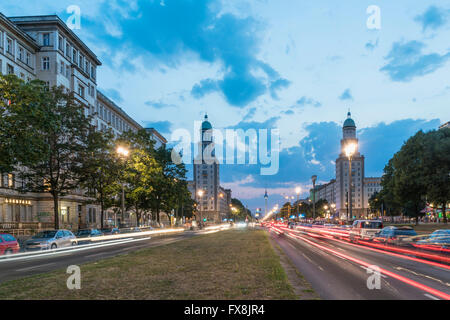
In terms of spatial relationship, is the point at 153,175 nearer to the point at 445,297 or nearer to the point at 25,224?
the point at 25,224

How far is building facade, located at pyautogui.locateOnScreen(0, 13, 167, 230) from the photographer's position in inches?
1891

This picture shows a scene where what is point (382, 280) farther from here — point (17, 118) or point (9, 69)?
point (9, 69)

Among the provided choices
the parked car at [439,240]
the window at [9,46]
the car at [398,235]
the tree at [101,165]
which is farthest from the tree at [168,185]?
the parked car at [439,240]

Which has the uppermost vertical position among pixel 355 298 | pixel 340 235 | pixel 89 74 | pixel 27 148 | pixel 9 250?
pixel 89 74

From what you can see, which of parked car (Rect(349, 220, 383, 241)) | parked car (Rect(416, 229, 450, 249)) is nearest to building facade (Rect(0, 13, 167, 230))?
parked car (Rect(349, 220, 383, 241))

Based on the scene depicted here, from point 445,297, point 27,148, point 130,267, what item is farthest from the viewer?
point 27,148

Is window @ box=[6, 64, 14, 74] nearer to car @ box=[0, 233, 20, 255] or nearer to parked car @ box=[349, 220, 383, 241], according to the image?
car @ box=[0, 233, 20, 255]

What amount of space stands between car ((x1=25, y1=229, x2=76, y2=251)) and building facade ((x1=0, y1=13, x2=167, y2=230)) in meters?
14.4

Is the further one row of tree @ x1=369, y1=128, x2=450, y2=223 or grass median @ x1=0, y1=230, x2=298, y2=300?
row of tree @ x1=369, y1=128, x2=450, y2=223

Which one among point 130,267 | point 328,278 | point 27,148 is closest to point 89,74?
point 27,148

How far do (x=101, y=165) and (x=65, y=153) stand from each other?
4.16 meters

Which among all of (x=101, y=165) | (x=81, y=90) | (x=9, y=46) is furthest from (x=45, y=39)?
(x=101, y=165)

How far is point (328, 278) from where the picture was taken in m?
13.9
